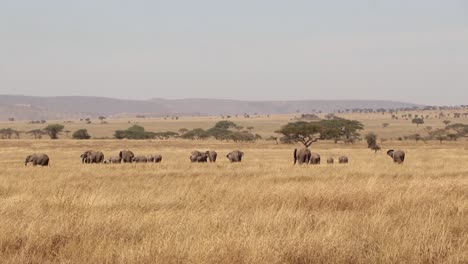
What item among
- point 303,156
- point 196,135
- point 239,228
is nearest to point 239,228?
point 239,228

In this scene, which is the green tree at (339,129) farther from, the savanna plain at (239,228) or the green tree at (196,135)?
the savanna plain at (239,228)

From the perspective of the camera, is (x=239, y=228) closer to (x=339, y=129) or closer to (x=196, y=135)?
(x=339, y=129)

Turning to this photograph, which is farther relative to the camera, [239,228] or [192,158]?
[192,158]

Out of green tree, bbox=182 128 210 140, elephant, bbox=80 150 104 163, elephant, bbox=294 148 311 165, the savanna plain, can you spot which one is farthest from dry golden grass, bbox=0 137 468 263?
green tree, bbox=182 128 210 140

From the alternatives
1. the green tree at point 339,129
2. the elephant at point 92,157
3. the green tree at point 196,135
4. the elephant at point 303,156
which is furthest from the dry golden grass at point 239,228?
the green tree at point 196,135

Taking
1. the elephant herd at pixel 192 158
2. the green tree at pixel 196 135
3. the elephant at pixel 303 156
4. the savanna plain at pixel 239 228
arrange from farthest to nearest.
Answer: the green tree at pixel 196 135
the elephant herd at pixel 192 158
the elephant at pixel 303 156
the savanna plain at pixel 239 228

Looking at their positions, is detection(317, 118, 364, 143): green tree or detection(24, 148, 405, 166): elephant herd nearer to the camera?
detection(24, 148, 405, 166): elephant herd

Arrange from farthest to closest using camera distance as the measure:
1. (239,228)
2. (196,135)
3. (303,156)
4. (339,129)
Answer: (196,135), (339,129), (303,156), (239,228)

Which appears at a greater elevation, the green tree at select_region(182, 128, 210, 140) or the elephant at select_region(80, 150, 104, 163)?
the elephant at select_region(80, 150, 104, 163)

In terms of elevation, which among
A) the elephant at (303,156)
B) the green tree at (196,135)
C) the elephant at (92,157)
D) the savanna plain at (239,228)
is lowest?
the green tree at (196,135)

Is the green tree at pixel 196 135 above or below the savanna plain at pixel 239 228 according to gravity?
below

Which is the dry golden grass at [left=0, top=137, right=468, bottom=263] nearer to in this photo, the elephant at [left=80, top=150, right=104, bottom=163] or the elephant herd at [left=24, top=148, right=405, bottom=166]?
the elephant herd at [left=24, top=148, right=405, bottom=166]

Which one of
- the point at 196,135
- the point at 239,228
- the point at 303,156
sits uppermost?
the point at 239,228

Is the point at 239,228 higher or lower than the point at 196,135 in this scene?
higher
